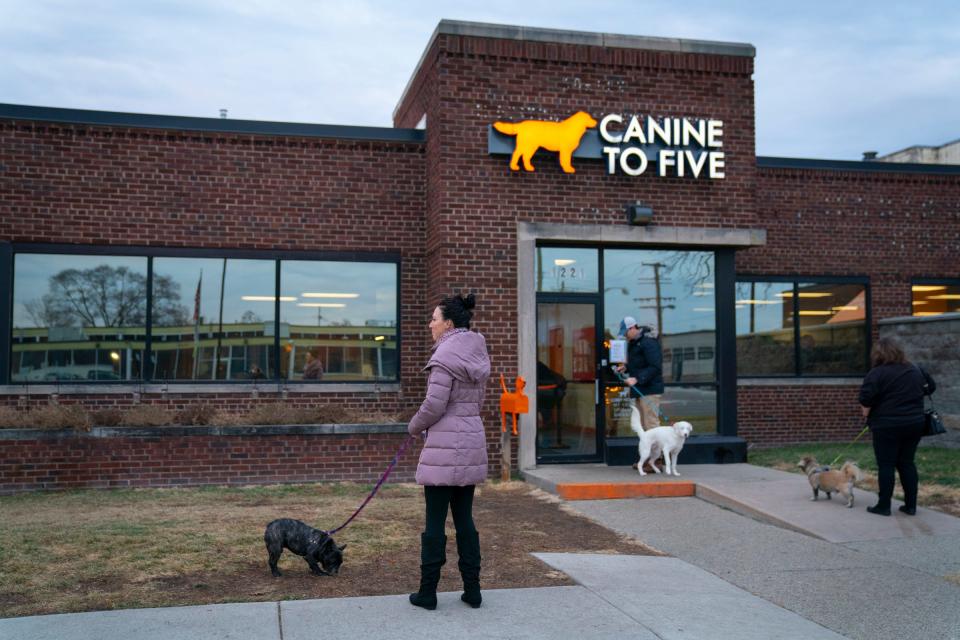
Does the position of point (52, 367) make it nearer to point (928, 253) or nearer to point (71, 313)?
point (71, 313)

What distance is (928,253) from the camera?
15.7 m

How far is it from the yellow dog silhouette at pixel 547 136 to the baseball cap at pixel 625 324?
2.19 meters

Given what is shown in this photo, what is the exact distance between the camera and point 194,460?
11.0 meters

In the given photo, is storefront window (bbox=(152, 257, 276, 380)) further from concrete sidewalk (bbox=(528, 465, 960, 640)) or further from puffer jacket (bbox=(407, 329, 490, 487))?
puffer jacket (bbox=(407, 329, 490, 487))

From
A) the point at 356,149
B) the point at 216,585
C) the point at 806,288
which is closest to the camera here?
the point at 216,585

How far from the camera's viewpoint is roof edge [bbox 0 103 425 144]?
39.7ft

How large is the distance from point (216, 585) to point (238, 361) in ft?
22.0

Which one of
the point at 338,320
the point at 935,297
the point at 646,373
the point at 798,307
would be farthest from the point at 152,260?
the point at 935,297

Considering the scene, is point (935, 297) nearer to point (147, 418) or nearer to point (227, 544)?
point (147, 418)

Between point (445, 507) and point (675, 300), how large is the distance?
7.84 m

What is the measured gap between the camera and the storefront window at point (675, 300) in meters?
12.6

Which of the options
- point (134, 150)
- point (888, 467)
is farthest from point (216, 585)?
point (134, 150)

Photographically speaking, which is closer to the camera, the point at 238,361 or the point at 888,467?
the point at 888,467

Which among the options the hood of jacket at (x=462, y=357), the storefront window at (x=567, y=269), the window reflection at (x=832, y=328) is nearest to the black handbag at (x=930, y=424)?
the storefront window at (x=567, y=269)
